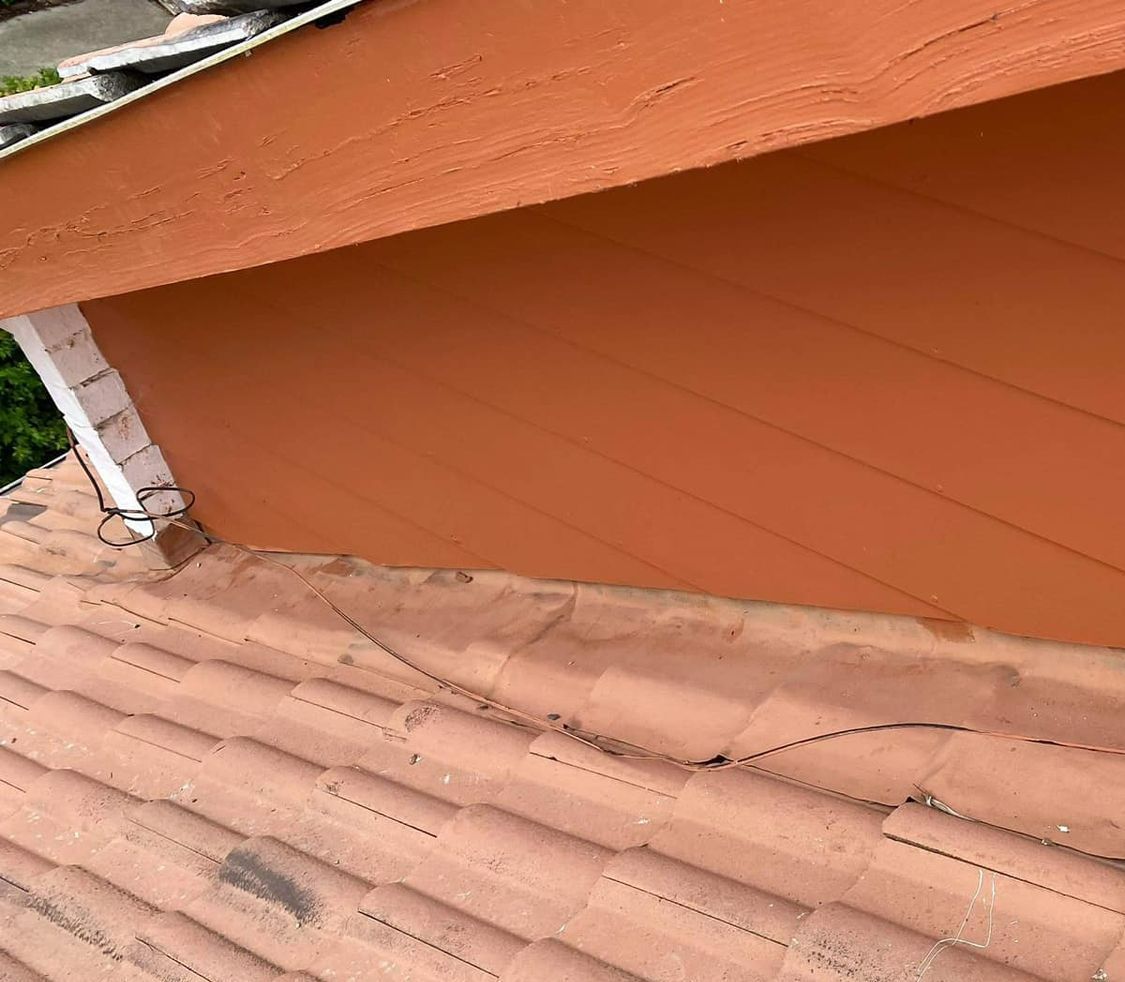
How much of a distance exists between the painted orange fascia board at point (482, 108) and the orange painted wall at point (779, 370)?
21.1 inches

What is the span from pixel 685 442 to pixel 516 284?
0.45 meters

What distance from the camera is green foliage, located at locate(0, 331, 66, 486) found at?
7.12 meters

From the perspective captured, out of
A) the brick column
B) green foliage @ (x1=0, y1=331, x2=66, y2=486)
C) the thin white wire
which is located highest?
the brick column

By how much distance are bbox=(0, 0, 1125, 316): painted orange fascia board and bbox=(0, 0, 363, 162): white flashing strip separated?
1 centimetres

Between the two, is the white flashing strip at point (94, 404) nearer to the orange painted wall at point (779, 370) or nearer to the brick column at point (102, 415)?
the brick column at point (102, 415)

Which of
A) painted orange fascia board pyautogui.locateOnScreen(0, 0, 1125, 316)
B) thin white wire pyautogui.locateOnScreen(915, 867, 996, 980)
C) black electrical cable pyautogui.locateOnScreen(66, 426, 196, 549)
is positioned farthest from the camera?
black electrical cable pyautogui.locateOnScreen(66, 426, 196, 549)

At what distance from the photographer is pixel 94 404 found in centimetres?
312

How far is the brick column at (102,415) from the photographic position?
299 centimetres

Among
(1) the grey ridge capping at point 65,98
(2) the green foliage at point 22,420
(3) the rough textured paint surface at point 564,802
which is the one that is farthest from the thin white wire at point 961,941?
(2) the green foliage at point 22,420

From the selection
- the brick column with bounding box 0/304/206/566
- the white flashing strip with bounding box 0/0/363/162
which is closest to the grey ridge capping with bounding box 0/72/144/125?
the white flashing strip with bounding box 0/0/363/162

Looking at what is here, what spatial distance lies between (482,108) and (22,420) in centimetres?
728

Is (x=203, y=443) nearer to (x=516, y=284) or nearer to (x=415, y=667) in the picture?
(x=415, y=667)

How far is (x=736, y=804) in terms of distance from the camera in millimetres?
1631

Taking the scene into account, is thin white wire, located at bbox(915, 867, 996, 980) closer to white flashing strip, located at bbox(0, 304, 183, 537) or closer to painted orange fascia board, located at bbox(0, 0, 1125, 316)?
painted orange fascia board, located at bbox(0, 0, 1125, 316)
